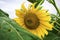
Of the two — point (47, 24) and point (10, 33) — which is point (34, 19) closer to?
point (47, 24)

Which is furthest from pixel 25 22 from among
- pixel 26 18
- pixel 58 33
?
pixel 58 33

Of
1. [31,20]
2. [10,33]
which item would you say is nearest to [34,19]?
[31,20]

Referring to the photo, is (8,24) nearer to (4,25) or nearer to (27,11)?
(4,25)

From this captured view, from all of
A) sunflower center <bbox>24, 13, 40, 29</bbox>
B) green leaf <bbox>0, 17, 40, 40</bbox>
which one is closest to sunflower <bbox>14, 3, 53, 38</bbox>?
sunflower center <bbox>24, 13, 40, 29</bbox>

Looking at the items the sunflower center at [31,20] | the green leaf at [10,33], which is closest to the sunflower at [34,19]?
the sunflower center at [31,20]

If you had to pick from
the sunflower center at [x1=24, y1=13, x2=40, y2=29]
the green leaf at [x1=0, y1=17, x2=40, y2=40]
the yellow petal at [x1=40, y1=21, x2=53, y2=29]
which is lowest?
→ the yellow petal at [x1=40, y1=21, x2=53, y2=29]

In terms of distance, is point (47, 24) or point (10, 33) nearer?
point (10, 33)

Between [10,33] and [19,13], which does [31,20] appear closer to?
[19,13]

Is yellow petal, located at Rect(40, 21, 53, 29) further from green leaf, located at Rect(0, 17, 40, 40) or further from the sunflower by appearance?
green leaf, located at Rect(0, 17, 40, 40)
